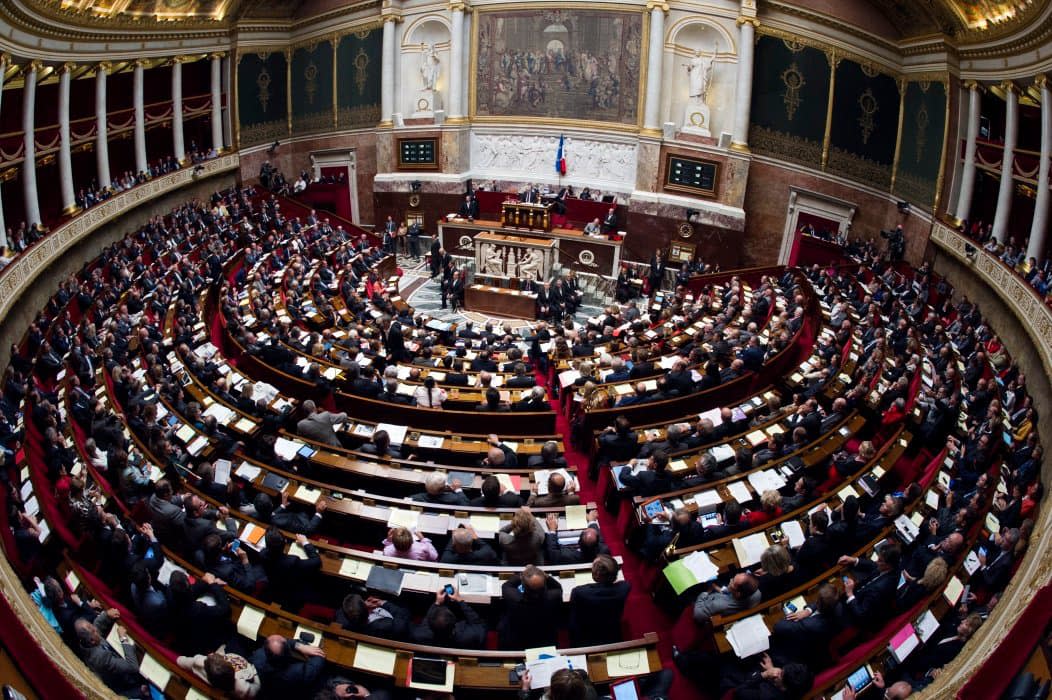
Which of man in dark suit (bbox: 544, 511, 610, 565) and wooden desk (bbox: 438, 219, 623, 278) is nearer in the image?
man in dark suit (bbox: 544, 511, 610, 565)

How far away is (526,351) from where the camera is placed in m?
15.8

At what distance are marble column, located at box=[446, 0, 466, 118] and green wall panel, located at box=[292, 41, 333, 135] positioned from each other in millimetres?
6149

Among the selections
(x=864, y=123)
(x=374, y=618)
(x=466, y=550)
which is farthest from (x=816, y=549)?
(x=864, y=123)

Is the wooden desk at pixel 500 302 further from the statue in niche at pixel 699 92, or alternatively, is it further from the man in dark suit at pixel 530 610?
the man in dark suit at pixel 530 610

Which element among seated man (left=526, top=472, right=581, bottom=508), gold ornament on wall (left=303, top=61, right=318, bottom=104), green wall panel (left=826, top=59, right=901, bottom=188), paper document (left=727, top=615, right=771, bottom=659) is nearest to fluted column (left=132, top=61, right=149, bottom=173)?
gold ornament on wall (left=303, top=61, right=318, bottom=104)

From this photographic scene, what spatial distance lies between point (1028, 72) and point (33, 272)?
24104 mm

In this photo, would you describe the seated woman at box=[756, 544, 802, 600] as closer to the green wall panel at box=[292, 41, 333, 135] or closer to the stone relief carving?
the stone relief carving

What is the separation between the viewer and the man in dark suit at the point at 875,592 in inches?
259

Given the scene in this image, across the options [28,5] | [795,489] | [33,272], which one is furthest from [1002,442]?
[28,5]

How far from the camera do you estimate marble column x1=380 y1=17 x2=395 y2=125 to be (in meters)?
27.6

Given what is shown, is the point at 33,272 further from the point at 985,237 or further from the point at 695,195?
the point at 985,237

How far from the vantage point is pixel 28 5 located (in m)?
15.7

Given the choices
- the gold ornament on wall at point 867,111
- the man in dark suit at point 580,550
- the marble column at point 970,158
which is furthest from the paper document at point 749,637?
the gold ornament on wall at point 867,111

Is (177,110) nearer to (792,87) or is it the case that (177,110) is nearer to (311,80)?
(311,80)
